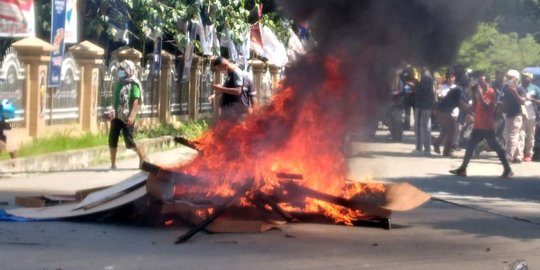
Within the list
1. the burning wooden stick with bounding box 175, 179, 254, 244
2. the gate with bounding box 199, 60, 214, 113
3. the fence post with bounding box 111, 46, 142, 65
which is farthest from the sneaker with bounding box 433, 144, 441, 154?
the burning wooden stick with bounding box 175, 179, 254, 244

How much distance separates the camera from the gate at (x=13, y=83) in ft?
56.3

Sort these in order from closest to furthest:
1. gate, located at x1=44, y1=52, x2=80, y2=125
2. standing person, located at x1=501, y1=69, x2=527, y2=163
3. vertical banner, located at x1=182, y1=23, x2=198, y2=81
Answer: gate, located at x1=44, y1=52, x2=80, y2=125 → standing person, located at x1=501, y1=69, x2=527, y2=163 → vertical banner, located at x1=182, y1=23, x2=198, y2=81

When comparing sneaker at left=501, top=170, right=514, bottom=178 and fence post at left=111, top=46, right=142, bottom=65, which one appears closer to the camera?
sneaker at left=501, top=170, right=514, bottom=178

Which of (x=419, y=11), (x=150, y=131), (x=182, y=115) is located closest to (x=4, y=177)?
(x=419, y=11)

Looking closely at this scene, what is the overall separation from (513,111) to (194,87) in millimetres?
11226

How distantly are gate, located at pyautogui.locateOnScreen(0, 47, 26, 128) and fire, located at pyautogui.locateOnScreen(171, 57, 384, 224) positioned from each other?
8.09 metres

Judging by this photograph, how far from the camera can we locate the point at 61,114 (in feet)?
64.7

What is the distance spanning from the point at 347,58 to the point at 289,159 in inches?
41.9

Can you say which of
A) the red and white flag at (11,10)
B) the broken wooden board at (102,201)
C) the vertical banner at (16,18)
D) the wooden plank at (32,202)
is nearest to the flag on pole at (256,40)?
the vertical banner at (16,18)

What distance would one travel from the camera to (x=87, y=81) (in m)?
20.8

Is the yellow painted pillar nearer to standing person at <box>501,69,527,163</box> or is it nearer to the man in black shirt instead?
the man in black shirt

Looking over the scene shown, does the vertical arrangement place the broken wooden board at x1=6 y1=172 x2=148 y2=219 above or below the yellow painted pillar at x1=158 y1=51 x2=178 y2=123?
below

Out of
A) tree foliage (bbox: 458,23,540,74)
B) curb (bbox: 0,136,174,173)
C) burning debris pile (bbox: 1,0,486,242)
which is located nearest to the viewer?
burning debris pile (bbox: 1,0,486,242)

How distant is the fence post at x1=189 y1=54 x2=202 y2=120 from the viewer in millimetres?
28859
